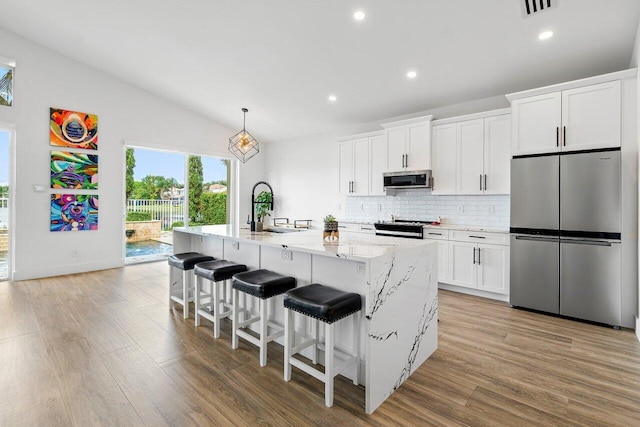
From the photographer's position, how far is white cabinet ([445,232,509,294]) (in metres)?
3.84

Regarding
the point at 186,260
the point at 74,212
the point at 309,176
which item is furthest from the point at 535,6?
the point at 74,212

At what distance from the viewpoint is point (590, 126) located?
322cm

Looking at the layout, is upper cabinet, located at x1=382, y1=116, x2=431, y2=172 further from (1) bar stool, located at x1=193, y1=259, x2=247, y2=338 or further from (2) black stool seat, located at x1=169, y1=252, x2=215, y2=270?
(2) black stool seat, located at x1=169, y1=252, x2=215, y2=270

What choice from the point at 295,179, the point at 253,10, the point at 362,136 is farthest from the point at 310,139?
the point at 253,10

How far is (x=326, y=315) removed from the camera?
1.83 meters

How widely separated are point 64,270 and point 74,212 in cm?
95

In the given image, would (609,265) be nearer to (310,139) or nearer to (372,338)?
(372,338)

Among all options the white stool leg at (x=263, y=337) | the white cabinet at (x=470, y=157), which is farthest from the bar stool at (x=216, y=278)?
the white cabinet at (x=470, y=157)

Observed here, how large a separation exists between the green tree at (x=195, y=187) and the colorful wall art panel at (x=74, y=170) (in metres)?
1.68

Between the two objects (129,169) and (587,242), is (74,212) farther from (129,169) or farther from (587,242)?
(587,242)

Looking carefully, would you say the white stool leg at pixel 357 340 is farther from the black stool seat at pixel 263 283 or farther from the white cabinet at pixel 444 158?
the white cabinet at pixel 444 158

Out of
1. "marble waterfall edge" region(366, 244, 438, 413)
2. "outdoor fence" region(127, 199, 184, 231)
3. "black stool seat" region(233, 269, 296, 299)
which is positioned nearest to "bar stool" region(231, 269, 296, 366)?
"black stool seat" region(233, 269, 296, 299)

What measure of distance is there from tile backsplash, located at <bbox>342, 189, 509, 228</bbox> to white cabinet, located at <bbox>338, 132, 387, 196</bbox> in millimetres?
354

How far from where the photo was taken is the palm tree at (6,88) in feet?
15.0
